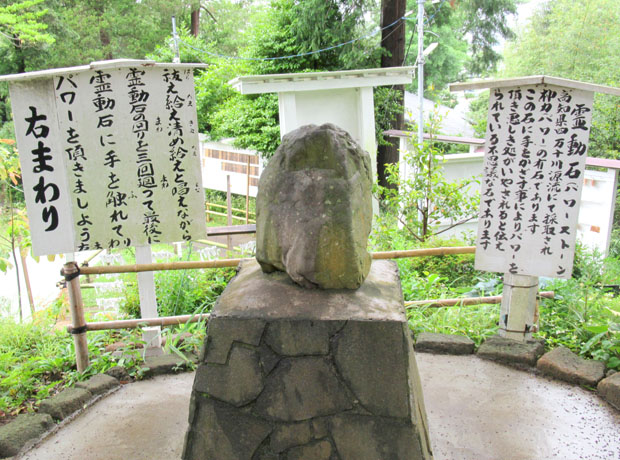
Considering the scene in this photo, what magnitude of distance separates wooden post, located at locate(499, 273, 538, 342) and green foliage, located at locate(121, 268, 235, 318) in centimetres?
239

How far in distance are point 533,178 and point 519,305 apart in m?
0.95

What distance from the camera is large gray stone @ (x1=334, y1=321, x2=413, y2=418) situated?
2162mm

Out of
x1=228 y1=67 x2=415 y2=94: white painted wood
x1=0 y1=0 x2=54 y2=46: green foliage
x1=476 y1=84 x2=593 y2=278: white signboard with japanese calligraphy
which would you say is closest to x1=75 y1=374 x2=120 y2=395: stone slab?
x1=476 y1=84 x2=593 y2=278: white signboard with japanese calligraphy

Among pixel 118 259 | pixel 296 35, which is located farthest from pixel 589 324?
pixel 296 35

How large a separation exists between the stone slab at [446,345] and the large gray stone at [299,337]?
1822 mm

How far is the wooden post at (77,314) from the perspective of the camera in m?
3.44

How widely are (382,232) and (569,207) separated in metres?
2.63

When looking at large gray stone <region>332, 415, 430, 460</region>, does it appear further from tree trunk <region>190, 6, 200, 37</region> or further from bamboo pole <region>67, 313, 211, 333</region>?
tree trunk <region>190, 6, 200, 37</region>

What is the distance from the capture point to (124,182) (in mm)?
3363

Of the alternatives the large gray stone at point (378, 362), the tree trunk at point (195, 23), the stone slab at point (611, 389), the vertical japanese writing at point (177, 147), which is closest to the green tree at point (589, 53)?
the stone slab at point (611, 389)

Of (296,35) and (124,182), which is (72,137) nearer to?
(124,182)

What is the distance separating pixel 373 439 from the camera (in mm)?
2186

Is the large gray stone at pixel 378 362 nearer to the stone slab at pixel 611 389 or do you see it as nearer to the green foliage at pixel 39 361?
the stone slab at pixel 611 389

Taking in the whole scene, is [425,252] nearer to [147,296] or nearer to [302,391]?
[302,391]
